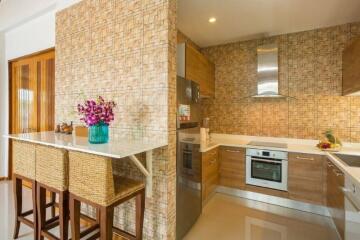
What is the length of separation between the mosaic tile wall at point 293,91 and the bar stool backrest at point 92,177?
104 inches

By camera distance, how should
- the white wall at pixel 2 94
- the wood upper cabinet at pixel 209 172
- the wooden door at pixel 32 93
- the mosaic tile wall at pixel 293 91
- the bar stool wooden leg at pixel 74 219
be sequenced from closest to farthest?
the bar stool wooden leg at pixel 74 219
the wood upper cabinet at pixel 209 172
the mosaic tile wall at pixel 293 91
the wooden door at pixel 32 93
the white wall at pixel 2 94

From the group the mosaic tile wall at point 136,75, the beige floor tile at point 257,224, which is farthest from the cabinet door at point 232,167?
the mosaic tile wall at point 136,75

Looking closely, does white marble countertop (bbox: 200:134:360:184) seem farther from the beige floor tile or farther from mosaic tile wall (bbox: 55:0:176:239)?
mosaic tile wall (bbox: 55:0:176:239)

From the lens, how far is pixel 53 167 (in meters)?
1.52

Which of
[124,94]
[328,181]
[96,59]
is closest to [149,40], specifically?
[124,94]

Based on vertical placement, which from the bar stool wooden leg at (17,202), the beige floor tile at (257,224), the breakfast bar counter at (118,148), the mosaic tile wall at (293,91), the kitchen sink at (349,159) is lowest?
the beige floor tile at (257,224)

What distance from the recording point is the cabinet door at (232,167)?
2908 millimetres

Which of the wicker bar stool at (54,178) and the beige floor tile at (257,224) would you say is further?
the beige floor tile at (257,224)

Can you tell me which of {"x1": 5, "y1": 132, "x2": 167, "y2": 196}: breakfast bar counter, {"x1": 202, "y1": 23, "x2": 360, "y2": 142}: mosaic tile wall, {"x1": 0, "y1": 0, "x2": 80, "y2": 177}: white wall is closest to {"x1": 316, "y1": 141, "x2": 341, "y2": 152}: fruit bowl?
{"x1": 202, "y1": 23, "x2": 360, "y2": 142}: mosaic tile wall

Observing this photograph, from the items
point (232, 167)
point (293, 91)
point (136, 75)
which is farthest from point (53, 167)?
point (293, 91)

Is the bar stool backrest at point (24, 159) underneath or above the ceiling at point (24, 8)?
underneath

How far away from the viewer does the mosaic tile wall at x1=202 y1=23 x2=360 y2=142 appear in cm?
270

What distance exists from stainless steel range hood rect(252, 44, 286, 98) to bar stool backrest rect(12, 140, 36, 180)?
3.01 m

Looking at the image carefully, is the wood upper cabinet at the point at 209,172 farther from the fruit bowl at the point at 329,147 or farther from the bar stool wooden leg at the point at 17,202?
the bar stool wooden leg at the point at 17,202
